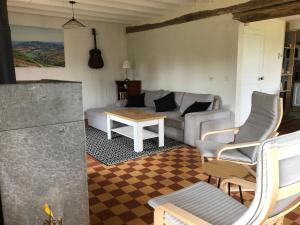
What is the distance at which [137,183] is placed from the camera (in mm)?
2857

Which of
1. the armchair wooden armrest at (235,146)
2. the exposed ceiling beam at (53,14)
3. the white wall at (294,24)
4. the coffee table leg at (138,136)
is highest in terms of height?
the exposed ceiling beam at (53,14)

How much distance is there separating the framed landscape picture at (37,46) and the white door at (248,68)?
13.2 feet

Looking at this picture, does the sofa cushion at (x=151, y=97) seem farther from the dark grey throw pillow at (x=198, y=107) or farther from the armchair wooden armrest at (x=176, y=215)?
the armchair wooden armrest at (x=176, y=215)

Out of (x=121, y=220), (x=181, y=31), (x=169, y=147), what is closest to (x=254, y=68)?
(x=181, y=31)

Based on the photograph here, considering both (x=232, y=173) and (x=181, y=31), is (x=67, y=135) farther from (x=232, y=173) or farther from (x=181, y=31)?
(x=181, y=31)

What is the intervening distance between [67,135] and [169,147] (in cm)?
272

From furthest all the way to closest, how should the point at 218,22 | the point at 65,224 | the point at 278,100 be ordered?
the point at 218,22 < the point at 278,100 < the point at 65,224

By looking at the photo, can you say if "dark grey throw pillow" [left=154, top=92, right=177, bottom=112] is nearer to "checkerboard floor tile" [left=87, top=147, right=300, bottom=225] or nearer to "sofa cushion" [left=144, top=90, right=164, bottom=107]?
"sofa cushion" [left=144, top=90, right=164, bottom=107]

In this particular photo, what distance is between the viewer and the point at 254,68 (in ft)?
15.9

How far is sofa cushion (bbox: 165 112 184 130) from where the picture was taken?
4214 mm

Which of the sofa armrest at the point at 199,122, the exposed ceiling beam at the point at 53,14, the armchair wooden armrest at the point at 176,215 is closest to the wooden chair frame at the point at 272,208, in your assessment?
the armchair wooden armrest at the point at 176,215

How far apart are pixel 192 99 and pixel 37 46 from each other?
361 cm

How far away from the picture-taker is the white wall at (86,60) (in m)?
5.50

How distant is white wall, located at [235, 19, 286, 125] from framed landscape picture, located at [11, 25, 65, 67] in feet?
13.1
